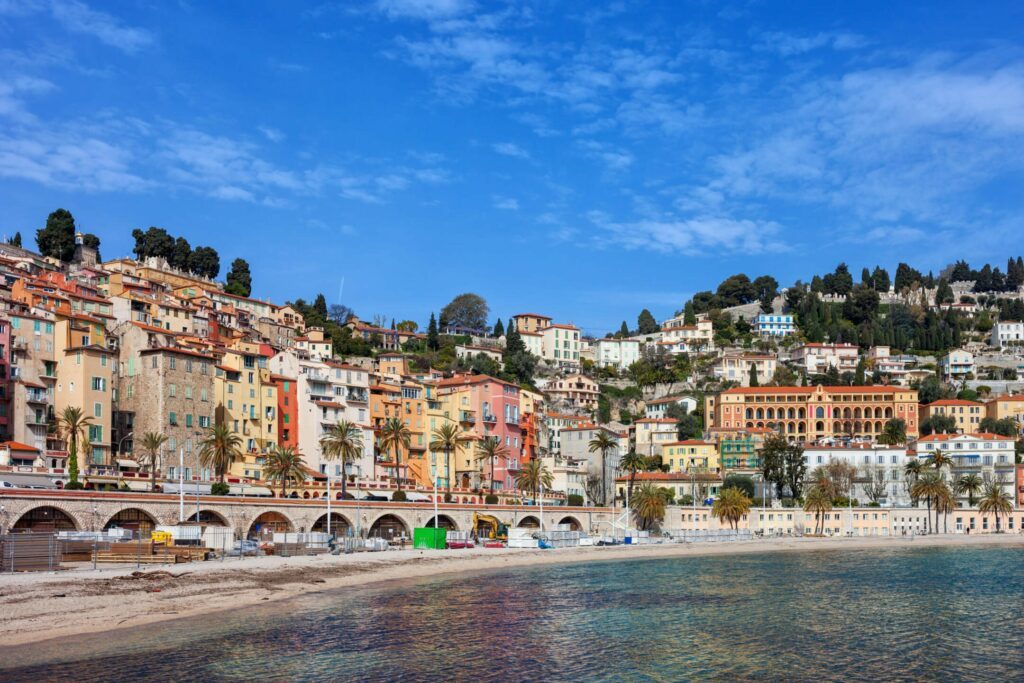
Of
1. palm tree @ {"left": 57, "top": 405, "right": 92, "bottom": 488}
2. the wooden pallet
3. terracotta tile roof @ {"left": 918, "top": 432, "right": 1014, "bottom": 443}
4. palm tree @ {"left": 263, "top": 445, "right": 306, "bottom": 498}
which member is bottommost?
the wooden pallet

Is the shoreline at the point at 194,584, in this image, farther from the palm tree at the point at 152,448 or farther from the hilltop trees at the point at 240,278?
the hilltop trees at the point at 240,278

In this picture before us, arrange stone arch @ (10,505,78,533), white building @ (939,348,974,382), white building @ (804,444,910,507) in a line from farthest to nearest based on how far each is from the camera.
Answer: white building @ (939,348,974,382) → white building @ (804,444,910,507) → stone arch @ (10,505,78,533)

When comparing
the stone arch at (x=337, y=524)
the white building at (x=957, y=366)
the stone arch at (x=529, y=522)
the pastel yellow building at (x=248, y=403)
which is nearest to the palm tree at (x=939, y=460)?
the stone arch at (x=529, y=522)

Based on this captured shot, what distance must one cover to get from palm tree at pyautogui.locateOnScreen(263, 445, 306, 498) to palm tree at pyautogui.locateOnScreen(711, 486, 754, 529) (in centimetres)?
4716

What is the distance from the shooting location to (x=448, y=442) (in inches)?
3927

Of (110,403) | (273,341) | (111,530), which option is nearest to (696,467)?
(273,341)

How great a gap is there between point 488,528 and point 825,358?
123190mm

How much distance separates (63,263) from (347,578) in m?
88.3

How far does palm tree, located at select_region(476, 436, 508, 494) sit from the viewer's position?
107m

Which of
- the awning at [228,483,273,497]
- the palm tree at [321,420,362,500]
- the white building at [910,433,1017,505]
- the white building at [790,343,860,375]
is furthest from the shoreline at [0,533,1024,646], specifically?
the white building at [790,343,860,375]

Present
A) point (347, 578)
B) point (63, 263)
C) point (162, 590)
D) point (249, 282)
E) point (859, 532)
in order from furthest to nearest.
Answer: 1. point (249, 282)
2. point (63, 263)
3. point (859, 532)
4. point (347, 578)
5. point (162, 590)

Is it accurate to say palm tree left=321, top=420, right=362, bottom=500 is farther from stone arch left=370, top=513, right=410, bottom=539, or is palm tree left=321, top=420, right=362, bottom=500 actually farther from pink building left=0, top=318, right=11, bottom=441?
pink building left=0, top=318, right=11, bottom=441

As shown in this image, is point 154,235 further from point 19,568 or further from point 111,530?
point 19,568

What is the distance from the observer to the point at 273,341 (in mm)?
140000
